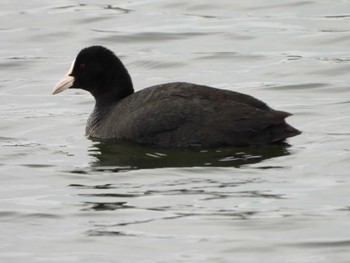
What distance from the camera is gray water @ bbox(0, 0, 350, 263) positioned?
351 inches

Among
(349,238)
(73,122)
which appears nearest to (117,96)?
(73,122)

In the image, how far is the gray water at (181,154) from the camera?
8.91 metres

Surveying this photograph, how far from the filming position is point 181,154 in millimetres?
11547

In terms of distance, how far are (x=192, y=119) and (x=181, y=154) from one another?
0.32 metres

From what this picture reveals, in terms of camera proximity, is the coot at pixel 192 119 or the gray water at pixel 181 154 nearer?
the gray water at pixel 181 154

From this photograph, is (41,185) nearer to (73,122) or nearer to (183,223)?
(183,223)

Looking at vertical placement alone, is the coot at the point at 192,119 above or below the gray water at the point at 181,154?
above

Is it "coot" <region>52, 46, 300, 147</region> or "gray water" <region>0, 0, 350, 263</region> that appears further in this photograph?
"coot" <region>52, 46, 300, 147</region>

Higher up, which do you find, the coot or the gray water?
the coot

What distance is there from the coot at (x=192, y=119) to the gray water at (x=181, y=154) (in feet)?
0.43

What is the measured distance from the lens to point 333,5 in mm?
18641

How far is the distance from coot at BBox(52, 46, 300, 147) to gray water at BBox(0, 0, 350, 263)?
0.13 meters

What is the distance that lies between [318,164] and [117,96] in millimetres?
2549

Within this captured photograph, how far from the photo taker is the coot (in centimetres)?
1146
